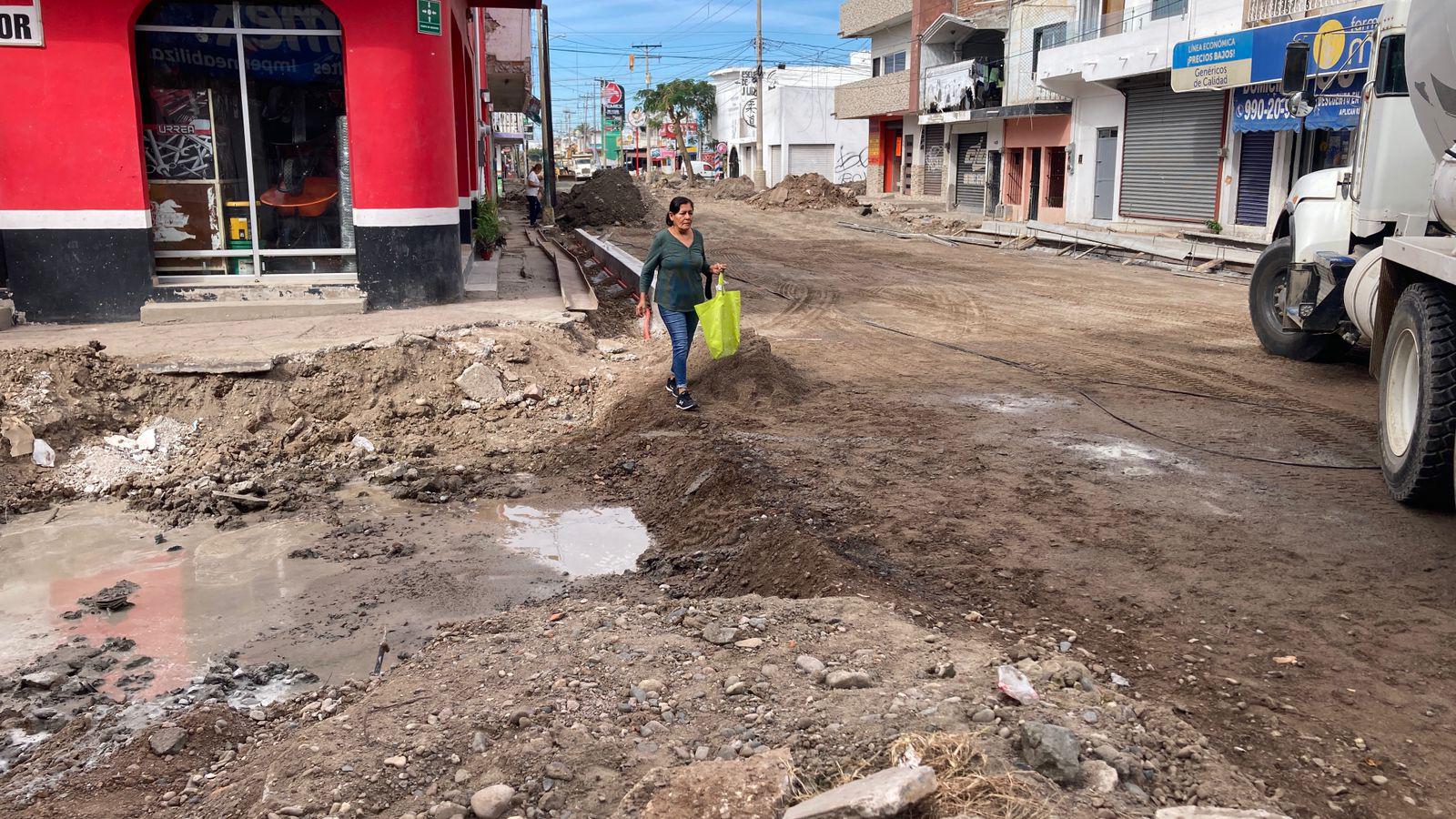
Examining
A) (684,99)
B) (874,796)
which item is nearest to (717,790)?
(874,796)

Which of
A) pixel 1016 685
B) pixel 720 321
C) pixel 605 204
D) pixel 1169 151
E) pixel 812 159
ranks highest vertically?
pixel 812 159

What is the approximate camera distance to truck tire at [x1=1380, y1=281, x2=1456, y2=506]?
5.77m

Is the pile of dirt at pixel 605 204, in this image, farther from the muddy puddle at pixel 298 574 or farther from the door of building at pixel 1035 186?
the muddy puddle at pixel 298 574

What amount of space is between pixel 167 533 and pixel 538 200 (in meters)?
26.7

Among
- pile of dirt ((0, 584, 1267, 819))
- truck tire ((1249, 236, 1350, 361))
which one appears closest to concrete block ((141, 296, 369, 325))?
pile of dirt ((0, 584, 1267, 819))

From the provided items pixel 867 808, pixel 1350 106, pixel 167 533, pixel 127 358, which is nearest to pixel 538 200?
pixel 1350 106

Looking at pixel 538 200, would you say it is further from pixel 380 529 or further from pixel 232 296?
pixel 380 529

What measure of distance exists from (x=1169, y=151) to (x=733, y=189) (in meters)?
28.2

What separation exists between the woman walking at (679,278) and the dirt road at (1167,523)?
0.53m

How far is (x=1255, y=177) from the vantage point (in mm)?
23781

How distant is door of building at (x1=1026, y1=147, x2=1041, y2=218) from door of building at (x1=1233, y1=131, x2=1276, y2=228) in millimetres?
10055

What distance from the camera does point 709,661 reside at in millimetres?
4129

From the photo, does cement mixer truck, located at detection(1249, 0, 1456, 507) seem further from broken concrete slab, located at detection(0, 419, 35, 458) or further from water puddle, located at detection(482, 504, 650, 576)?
broken concrete slab, located at detection(0, 419, 35, 458)

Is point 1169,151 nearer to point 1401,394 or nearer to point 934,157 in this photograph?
point 934,157
